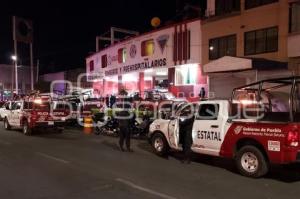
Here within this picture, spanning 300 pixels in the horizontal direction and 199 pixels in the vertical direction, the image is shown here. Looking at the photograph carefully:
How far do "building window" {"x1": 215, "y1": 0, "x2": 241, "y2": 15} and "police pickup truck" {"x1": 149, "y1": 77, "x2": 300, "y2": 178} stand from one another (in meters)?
12.0

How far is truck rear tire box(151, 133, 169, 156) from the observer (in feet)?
42.8

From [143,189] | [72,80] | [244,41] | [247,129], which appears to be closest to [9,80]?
[72,80]

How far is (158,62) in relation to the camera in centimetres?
2967

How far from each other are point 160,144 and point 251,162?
397cm

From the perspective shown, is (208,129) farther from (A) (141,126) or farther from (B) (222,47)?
(B) (222,47)

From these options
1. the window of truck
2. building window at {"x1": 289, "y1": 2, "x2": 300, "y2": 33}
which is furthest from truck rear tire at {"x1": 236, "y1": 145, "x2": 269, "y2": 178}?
building window at {"x1": 289, "y1": 2, "x2": 300, "y2": 33}

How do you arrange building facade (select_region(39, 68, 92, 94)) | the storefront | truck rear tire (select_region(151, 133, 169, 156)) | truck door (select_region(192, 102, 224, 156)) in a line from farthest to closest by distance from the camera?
1. building facade (select_region(39, 68, 92, 94))
2. the storefront
3. truck rear tire (select_region(151, 133, 169, 156))
4. truck door (select_region(192, 102, 224, 156))

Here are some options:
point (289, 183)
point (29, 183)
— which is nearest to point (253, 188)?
point (289, 183)

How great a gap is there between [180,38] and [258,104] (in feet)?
57.2

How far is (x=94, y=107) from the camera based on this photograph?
82.5 ft

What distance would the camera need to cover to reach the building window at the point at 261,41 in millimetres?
21538

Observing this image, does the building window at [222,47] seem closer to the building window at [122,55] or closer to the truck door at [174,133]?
the building window at [122,55]

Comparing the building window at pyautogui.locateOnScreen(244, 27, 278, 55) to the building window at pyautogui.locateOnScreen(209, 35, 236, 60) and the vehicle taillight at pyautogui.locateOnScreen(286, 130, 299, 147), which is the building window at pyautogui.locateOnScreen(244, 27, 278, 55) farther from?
the vehicle taillight at pyautogui.locateOnScreen(286, 130, 299, 147)

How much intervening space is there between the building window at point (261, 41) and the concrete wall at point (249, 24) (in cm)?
23
